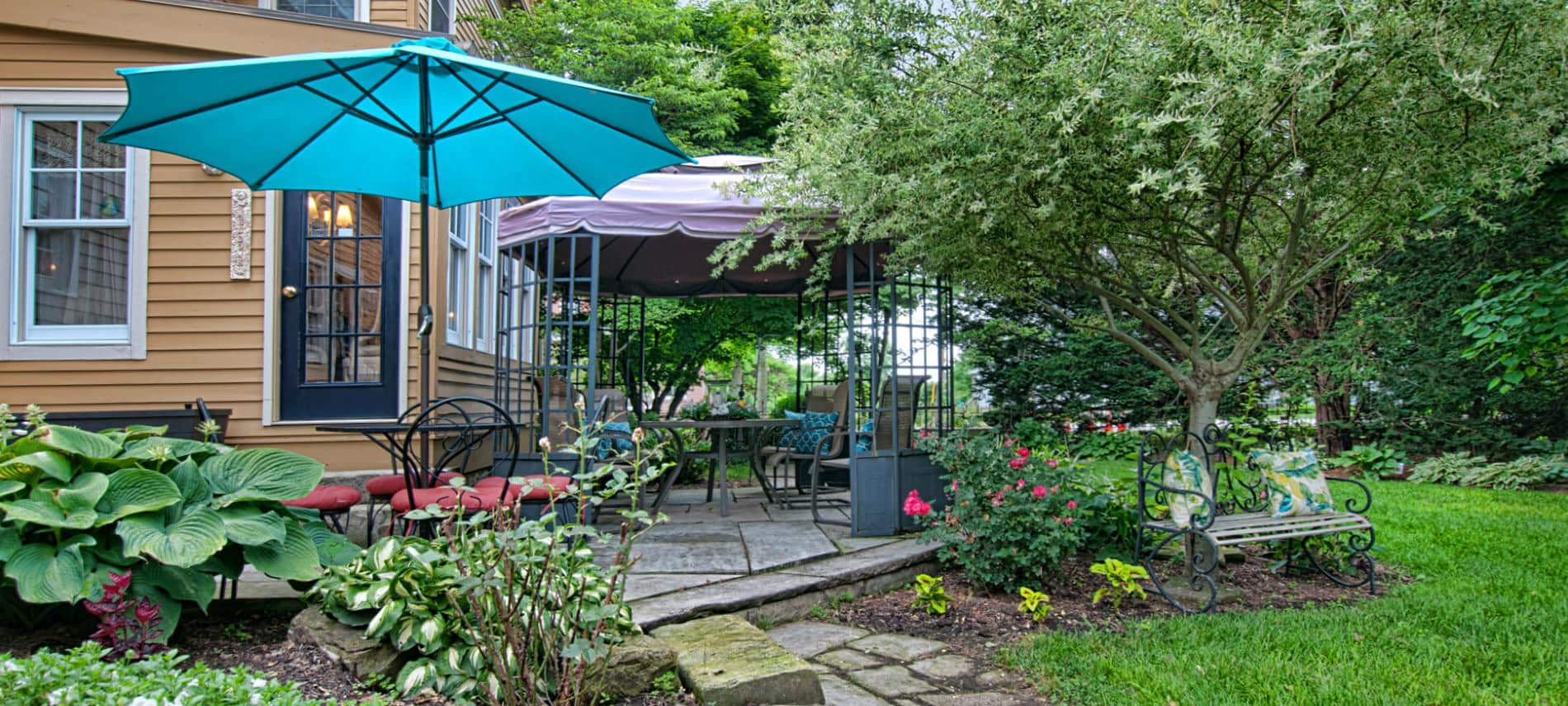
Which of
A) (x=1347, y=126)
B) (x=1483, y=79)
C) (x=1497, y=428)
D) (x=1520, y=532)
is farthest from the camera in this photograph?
(x=1497, y=428)

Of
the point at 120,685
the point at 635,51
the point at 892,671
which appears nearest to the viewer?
the point at 120,685

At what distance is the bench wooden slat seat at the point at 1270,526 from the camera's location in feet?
12.9

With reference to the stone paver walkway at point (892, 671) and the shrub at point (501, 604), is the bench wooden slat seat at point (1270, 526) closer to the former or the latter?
the stone paver walkway at point (892, 671)

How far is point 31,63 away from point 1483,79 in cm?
707

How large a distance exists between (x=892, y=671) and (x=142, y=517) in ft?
7.57

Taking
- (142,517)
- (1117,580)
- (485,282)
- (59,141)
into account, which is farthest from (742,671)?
(485,282)

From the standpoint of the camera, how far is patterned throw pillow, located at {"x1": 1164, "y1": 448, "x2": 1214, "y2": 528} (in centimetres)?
403

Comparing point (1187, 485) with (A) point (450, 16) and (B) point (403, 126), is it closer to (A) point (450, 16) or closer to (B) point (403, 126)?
(B) point (403, 126)

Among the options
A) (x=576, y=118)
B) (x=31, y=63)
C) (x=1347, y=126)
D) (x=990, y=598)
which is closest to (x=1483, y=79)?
(x=1347, y=126)

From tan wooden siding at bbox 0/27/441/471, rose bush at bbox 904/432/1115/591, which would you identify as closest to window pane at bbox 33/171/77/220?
tan wooden siding at bbox 0/27/441/471

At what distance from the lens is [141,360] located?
5137 millimetres

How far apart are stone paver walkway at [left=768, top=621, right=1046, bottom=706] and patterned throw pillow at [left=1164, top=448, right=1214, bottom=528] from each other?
1.42 meters

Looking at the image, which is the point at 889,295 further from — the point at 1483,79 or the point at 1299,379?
the point at 1299,379

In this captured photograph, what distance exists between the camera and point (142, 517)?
7.87 feet
